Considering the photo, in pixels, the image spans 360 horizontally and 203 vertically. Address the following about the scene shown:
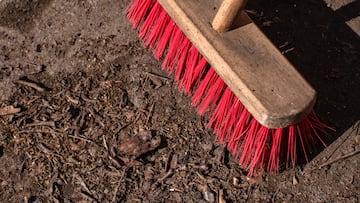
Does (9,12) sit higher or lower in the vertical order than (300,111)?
lower

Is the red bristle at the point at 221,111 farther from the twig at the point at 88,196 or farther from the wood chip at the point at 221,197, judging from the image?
the twig at the point at 88,196

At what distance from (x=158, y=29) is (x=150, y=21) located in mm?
85

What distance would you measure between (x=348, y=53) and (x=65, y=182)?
5.54ft

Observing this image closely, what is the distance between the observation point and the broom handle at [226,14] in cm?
224

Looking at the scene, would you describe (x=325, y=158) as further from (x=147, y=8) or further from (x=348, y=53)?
(x=147, y=8)

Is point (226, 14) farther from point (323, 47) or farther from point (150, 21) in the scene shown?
point (323, 47)

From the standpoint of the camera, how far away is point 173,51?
2.74 metres

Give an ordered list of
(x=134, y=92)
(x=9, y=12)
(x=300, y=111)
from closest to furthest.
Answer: (x=300, y=111) < (x=134, y=92) < (x=9, y=12)

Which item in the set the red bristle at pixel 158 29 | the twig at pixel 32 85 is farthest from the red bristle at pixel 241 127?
the twig at pixel 32 85

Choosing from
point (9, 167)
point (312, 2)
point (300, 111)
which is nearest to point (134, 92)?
point (9, 167)

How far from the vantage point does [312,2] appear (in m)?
3.11

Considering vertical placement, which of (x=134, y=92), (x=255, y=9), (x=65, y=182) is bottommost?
(x=65, y=182)

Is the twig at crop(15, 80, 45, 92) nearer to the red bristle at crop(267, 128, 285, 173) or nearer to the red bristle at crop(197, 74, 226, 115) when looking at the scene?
the red bristle at crop(197, 74, 226, 115)

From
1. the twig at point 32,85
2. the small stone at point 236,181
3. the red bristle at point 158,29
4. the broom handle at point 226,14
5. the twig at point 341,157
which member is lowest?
the small stone at point 236,181
